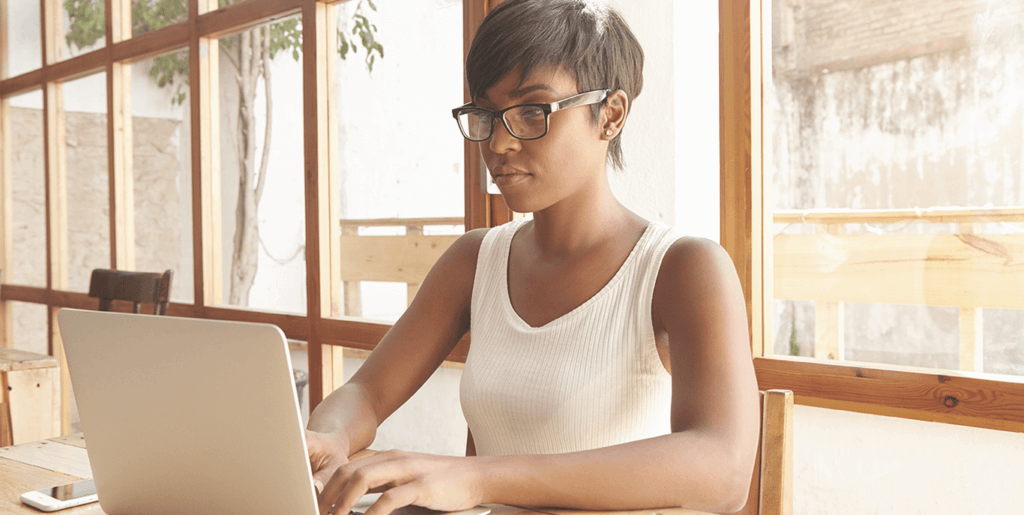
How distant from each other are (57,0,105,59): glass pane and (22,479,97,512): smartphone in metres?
3.11

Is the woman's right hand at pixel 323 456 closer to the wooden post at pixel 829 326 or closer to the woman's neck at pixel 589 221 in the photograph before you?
the woman's neck at pixel 589 221

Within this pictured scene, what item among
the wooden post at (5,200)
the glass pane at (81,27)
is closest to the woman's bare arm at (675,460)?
the glass pane at (81,27)

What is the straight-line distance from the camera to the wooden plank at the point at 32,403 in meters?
2.00

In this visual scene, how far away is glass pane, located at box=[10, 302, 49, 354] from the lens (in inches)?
158

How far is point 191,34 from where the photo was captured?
3027mm

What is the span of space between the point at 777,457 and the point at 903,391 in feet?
2.37

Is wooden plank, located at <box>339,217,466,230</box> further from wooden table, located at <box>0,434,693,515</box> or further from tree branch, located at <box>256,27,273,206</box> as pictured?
wooden table, located at <box>0,434,693,515</box>

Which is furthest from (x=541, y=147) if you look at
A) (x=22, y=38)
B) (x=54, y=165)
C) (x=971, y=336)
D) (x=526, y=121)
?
(x=22, y=38)

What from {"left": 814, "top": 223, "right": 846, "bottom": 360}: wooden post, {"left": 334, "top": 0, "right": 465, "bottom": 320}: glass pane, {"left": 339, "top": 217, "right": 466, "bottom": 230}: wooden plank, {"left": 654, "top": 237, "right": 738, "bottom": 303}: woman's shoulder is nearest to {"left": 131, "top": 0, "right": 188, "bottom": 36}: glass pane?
{"left": 334, "top": 0, "right": 465, "bottom": 320}: glass pane

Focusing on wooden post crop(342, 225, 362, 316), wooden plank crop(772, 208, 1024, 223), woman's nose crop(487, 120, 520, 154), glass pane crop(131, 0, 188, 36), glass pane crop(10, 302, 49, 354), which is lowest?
glass pane crop(10, 302, 49, 354)

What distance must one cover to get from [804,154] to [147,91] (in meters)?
2.80

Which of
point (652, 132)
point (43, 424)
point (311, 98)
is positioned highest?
point (311, 98)

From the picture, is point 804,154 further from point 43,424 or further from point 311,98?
point 43,424

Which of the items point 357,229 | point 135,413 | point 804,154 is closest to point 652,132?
point 804,154
